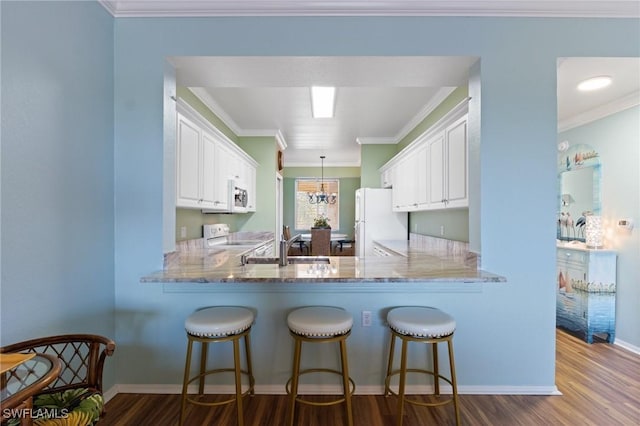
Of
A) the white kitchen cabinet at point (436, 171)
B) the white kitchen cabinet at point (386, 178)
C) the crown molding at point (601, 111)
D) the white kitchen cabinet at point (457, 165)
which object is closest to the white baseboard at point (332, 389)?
the white kitchen cabinet at point (457, 165)

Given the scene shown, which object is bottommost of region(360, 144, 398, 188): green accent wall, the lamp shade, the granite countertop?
the granite countertop

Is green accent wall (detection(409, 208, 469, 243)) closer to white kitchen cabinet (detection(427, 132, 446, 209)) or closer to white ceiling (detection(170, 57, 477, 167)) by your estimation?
white kitchen cabinet (detection(427, 132, 446, 209))

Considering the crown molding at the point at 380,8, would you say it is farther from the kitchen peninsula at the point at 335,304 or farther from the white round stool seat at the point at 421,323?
the white round stool seat at the point at 421,323

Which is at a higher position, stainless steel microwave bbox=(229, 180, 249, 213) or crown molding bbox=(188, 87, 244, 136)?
crown molding bbox=(188, 87, 244, 136)

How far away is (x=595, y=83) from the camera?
97.7 inches

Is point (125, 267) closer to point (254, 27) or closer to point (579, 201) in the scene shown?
point (254, 27)

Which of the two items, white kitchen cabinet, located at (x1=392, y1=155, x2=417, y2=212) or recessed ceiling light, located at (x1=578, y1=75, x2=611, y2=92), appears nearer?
recessed ceiling light, located at (x1=578, y1=75, x2=611, y2=92)

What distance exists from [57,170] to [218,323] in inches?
49.6

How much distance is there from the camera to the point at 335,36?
2096mm

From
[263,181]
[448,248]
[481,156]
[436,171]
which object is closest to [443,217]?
[448,248]

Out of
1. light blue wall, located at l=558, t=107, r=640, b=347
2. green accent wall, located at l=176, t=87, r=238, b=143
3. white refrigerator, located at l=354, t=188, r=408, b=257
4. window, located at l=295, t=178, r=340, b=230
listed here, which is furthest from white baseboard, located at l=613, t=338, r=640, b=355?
window, located at l=295, t=178, r=340, b=230

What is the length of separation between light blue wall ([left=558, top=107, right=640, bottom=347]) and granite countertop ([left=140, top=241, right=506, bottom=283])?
1951 millimetres

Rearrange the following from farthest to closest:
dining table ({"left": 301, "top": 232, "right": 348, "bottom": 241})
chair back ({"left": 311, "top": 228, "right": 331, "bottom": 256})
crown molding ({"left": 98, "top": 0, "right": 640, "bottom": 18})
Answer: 1. dining table ({"left": 301, "top": 232, "right": 348, "bottom": 241})
2. chair back ({"left": 311, "top": 228, "right": 331, "bottom": 256})
3. crown molding ({"left": 98, "top": 0, "right": 640, "bottom": 18})

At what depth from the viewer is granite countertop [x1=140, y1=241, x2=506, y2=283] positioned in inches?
73.1
